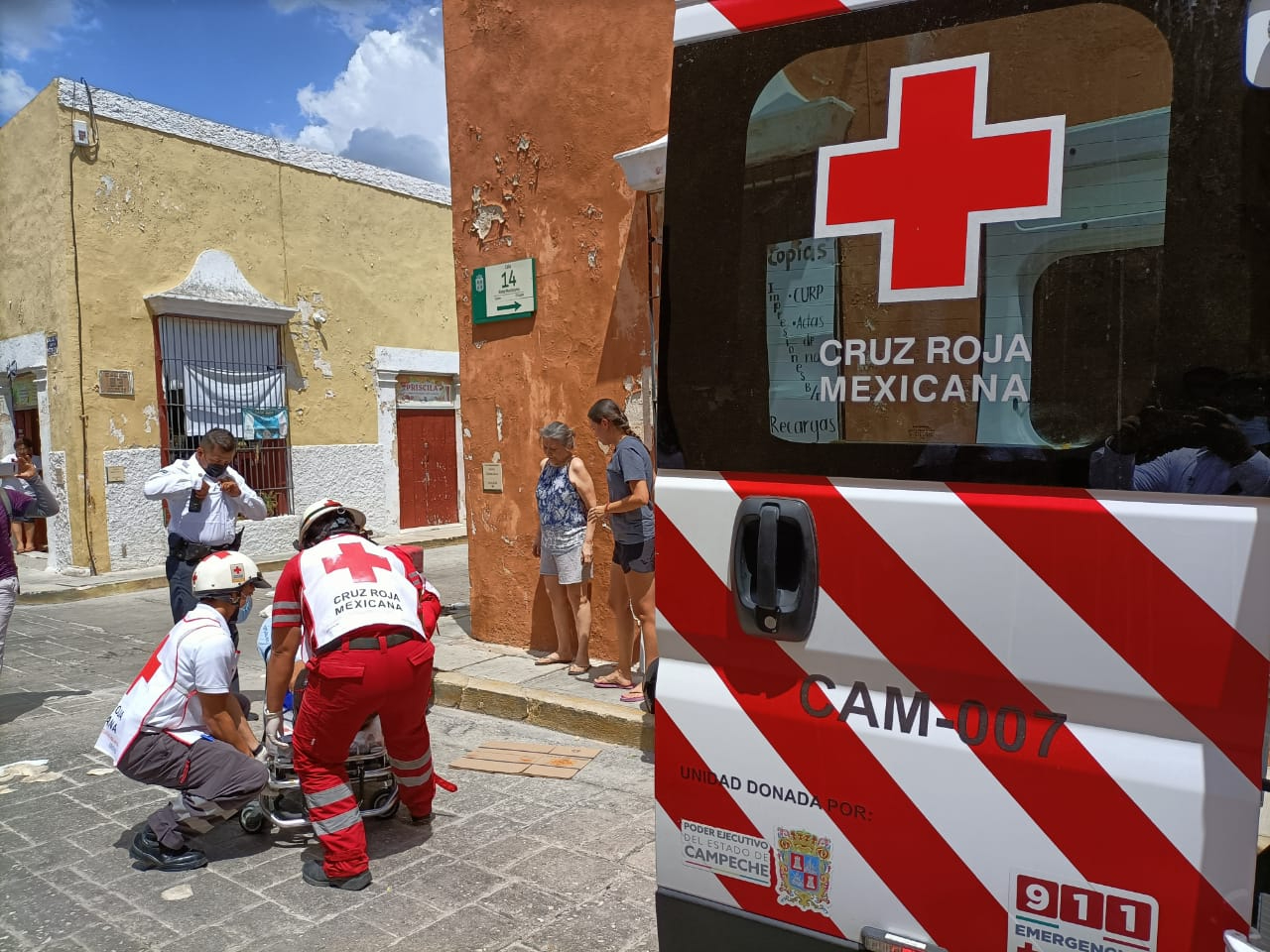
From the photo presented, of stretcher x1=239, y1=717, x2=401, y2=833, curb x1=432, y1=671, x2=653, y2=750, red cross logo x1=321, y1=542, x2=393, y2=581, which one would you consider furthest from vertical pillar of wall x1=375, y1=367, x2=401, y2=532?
red cross logo x1=321, y1=542, x2=393, y2=581

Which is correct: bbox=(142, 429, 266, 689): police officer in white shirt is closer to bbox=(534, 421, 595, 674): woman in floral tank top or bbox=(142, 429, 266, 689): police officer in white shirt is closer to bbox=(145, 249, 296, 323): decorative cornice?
bbox=(534, 421, 595, 674): woman in floral tank top

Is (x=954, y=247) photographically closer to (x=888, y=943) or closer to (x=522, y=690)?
(x=888, y=943)

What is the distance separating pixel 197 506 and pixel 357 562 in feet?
9.13

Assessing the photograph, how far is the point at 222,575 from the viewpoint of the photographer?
4141mm

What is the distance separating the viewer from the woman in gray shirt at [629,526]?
5.52 metres

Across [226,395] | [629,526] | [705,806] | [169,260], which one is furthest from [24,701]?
[169,260]

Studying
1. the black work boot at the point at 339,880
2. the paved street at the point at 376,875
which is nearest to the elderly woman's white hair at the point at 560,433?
the paved street at the point at 376,875

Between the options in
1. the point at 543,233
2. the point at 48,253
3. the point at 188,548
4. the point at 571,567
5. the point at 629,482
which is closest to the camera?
the point at 629,482

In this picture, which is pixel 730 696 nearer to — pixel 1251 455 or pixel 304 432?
pixel 1251 455

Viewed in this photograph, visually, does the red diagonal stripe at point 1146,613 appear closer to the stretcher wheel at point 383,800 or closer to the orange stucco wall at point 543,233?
the stretcher wheel at point 383,800

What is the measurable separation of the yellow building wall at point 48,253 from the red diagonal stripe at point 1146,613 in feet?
43.5

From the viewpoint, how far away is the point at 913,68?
1704 millimetres

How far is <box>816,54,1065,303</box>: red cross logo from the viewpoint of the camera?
63.4 inches

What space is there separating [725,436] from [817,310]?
0.33 meters
